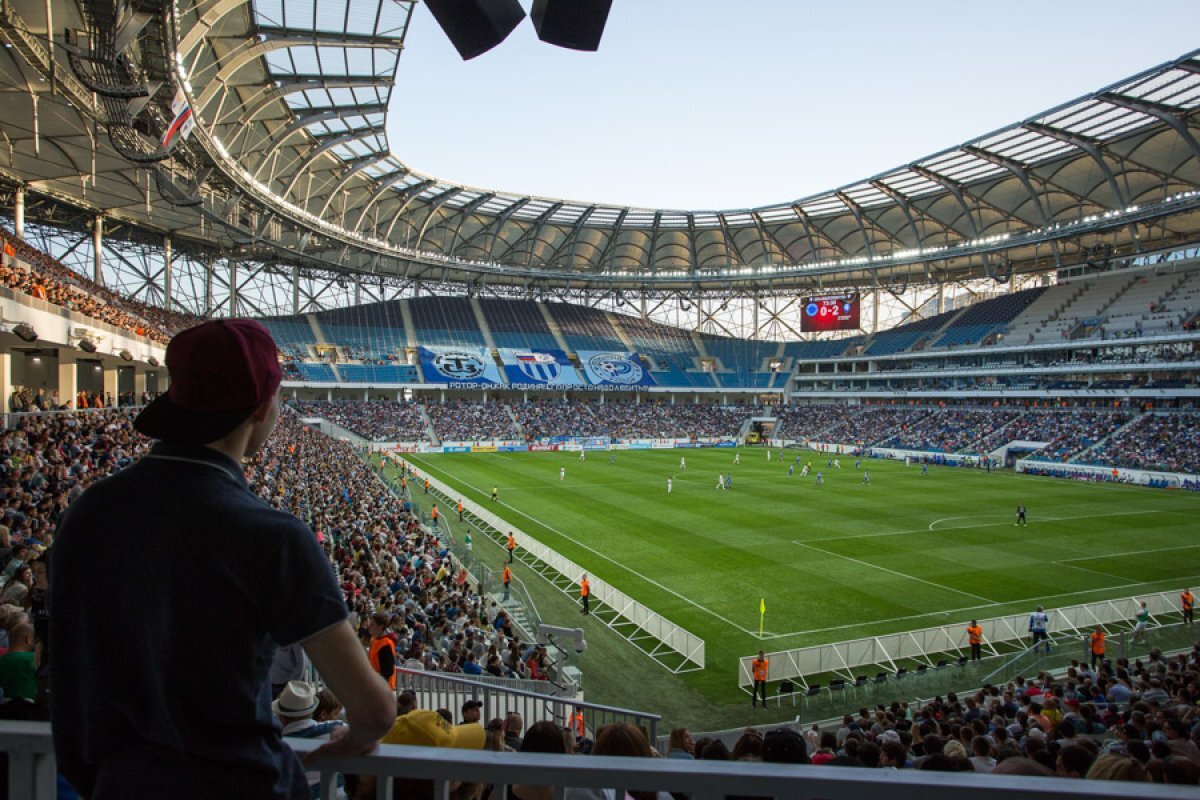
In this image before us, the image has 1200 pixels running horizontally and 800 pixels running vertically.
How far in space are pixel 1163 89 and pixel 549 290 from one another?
210ft

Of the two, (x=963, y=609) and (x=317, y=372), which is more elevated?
(x=317, y=372)

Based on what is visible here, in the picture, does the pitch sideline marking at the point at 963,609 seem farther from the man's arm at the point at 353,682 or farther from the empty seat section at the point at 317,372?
the empty seat section at the point at 317,372

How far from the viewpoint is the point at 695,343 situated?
91.7 meters

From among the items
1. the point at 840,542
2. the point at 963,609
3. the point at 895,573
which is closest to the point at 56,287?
the point at 840,542

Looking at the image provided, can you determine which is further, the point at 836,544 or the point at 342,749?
the point at 836,544

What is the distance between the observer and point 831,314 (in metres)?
69.6

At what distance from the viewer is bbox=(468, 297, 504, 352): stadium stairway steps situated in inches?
3118

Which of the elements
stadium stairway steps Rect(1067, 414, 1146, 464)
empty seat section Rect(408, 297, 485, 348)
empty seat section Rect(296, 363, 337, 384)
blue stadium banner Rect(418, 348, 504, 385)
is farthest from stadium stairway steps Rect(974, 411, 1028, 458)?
empty seat section Rect(296, 363, 337, 384)

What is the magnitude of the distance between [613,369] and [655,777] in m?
80.5

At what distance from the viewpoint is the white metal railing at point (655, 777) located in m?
1.68

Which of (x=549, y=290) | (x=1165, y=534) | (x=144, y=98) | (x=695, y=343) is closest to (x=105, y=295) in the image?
(x=144, y=98)

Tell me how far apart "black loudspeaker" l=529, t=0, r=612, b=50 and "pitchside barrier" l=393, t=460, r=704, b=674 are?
1302 cm

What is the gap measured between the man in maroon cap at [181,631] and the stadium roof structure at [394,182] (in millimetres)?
21768

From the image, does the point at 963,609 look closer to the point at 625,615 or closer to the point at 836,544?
the point at 836,544
